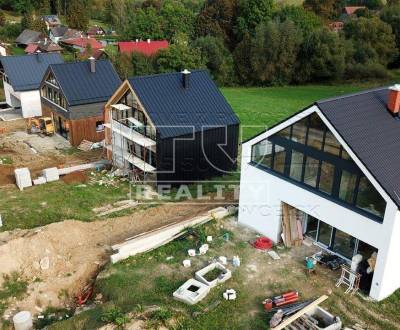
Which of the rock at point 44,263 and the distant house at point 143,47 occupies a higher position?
the distant house at point 143,47

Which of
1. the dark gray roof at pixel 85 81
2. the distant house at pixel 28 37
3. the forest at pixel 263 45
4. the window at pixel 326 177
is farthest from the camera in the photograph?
the distant house at pixel 28 37

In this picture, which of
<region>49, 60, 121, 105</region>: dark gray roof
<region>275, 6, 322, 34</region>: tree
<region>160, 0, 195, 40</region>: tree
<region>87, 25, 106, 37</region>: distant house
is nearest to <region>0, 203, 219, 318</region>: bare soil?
<region>49, 60, 121, 105</region>: dark gray roof

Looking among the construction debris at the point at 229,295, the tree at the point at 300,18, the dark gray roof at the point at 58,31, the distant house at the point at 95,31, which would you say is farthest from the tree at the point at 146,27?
the construction debris at the point at 229,295

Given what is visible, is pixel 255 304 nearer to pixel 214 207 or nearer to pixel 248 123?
pixel 214 207

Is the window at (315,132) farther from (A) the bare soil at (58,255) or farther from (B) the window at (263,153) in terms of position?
(A) the bare soil at (58,255)

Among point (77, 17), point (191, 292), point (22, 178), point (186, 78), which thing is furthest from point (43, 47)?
point (191, 292)

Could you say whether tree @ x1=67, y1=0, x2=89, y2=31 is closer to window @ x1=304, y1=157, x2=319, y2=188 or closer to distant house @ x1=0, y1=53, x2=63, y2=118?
distant house @ x1=0, y1=53, x2=63, y2=118
